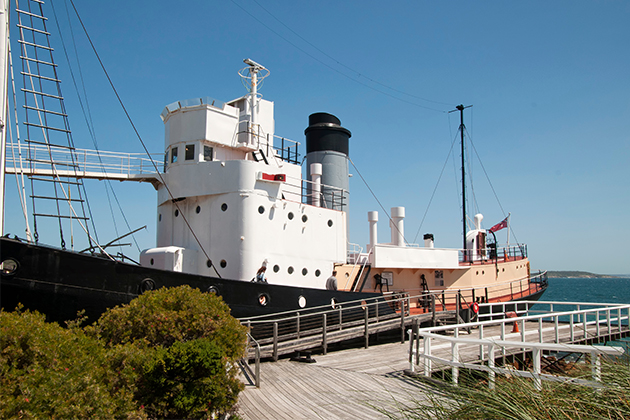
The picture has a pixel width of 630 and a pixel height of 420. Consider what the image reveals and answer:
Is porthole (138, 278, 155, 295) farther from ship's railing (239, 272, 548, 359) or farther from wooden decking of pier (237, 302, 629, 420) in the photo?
wooden decking of pier (237, 302, 629, 420)

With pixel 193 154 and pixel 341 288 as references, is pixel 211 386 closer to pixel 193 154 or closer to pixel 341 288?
pixel 193 154

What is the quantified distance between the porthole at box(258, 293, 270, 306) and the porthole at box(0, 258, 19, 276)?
518 cm

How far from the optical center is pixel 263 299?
1155 centimetres

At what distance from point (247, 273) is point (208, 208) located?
85.9 inches

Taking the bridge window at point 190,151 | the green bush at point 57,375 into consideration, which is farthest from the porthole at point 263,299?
the green bush at point 57,375

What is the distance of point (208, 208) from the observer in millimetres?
13023

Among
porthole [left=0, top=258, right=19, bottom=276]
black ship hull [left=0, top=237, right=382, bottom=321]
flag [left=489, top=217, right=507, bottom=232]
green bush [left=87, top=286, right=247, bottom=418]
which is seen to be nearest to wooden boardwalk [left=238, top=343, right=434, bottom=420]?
green bush [left=87, top=286, right=247, bottom=418]

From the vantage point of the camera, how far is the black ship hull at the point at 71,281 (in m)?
8.51

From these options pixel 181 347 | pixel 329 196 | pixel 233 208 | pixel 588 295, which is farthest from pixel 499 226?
pixel 588 295

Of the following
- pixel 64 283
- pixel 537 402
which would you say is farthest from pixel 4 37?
pixel 537 402

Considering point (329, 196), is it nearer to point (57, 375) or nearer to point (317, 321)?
point (317, 321)

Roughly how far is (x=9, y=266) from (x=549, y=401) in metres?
8.84

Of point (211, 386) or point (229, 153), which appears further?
point (229, 153)

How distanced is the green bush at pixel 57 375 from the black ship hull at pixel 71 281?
326cm
